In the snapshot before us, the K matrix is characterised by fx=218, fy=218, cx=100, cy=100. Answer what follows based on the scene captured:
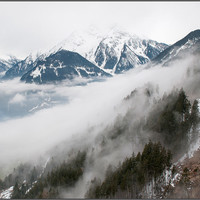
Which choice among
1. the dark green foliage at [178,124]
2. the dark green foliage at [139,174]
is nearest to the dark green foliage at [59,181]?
the dark green foliage at [139,174]

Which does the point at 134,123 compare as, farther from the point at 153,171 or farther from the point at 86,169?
the point at 153,171

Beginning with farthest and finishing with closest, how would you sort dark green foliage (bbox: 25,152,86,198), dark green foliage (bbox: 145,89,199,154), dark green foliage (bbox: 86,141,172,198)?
dark green foliage (bbox: 25,152,86,198) → dark green foliage (bbox: 145,89,199,154) → dark green foliage (bbox: 86,141,172,198)

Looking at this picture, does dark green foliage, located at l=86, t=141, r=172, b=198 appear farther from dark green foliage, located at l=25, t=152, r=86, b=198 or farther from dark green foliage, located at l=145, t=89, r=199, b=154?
dark green foliage, located at l=25, t=152, r=86, b=198

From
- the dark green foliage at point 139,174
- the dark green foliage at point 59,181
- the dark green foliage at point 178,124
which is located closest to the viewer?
the dark green foliage at point 139,174

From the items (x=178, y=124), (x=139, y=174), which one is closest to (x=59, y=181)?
(x=139, y=174)

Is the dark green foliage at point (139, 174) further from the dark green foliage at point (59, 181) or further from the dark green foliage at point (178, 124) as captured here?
the dark green foliage at point (59, 181)

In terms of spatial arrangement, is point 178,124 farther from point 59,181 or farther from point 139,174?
point 59,181

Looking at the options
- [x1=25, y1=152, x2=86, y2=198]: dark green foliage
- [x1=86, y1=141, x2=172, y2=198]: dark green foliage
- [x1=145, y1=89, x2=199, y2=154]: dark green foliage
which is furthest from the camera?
[x1=25, y1=152, x2=86, y2=198]: dark green foliage

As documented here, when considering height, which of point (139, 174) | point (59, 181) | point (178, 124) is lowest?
point (59, 181)

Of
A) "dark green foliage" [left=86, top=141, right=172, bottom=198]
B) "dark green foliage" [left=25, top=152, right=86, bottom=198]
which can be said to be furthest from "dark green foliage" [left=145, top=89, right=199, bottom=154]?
"dark green foliage" [left=25, top=152, right=86, bottom=198]

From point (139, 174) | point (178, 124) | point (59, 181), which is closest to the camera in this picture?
point (139, 174)

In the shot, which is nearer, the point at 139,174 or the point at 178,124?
the point at 139,174

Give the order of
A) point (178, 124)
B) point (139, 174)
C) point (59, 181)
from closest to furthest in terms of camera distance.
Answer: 1. point (139, 174)
2. point (178, 124)
3. point (59, 181)

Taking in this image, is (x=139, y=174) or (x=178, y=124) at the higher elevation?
(x=178, y=124)
